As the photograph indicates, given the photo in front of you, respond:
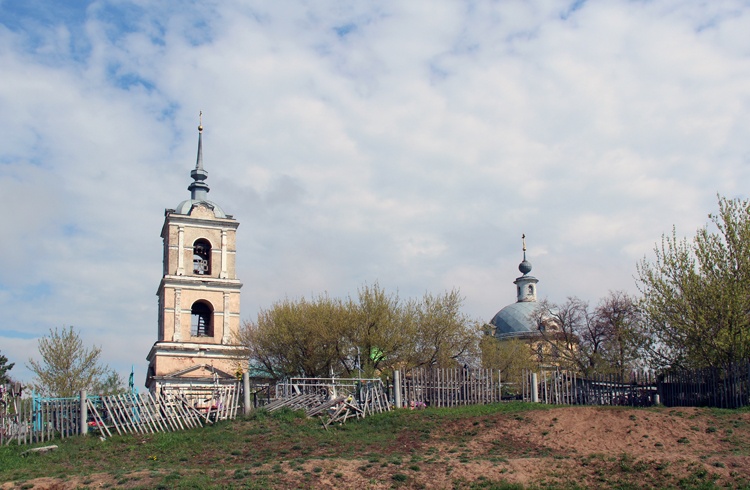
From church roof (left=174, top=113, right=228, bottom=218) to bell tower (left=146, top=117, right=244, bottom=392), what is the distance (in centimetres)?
8

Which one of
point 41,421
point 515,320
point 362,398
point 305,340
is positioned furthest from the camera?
point 515,320

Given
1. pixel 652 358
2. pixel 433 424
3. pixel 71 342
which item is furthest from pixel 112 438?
pixel 652 358

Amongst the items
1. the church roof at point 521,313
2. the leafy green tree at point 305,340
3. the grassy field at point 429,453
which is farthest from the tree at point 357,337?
the church roof at point 521,313

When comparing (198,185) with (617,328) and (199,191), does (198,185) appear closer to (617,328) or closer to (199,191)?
(199,191)

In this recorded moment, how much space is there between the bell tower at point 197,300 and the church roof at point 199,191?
80 mm

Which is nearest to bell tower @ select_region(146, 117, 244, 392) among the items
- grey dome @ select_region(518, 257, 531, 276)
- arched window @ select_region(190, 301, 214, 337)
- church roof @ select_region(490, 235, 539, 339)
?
arched window @ select_region(190, 301, 214, 337)

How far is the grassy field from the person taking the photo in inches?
766

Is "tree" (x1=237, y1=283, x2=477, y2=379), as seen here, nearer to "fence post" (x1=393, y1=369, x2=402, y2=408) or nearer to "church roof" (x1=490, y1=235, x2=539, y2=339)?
"fence post" (x1=393, y1=369, x2=402, y2=408)

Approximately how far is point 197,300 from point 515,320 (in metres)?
30.6

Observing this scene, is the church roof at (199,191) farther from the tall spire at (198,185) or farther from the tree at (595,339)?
the tree at (595,339)

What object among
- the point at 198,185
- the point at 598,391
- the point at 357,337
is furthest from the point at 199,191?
the point at 598,391

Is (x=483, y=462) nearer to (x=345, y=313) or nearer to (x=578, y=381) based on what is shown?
(x=578, y=381)

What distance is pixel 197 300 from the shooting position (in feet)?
149

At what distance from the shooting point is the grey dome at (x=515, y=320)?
2623 inches
